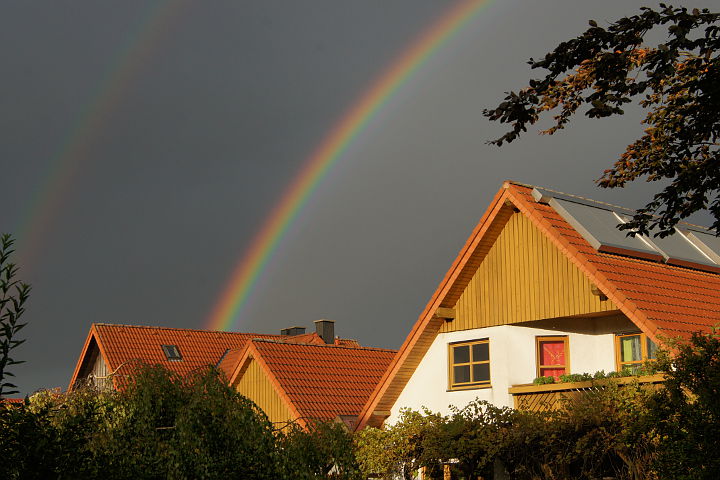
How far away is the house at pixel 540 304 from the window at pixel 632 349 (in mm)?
22

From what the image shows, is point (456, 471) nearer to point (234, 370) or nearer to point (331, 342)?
point (234, 370)

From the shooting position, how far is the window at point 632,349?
2141 centimetres

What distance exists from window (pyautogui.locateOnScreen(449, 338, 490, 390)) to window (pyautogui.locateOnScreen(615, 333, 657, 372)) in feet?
10.6

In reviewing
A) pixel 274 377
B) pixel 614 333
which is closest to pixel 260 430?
pixel 614 333

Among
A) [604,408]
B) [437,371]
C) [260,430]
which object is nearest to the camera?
[260,430]

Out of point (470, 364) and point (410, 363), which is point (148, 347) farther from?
point (470, 364)

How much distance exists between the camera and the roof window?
144 ft

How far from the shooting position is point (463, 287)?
24.5 meters

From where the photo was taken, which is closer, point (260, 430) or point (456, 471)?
point (260, 430)

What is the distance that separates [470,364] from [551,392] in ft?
10.0

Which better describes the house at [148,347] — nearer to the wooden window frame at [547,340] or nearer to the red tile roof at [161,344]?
the red tile roof at [161,344]

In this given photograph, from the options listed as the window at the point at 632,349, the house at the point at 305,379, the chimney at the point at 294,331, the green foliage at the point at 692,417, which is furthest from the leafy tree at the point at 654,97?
the chimney at the point at 294,331

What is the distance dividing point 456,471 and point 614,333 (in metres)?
4.76

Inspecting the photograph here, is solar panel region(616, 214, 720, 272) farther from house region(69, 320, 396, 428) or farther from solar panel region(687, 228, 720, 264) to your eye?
house region(69, 320, 396, 428)
